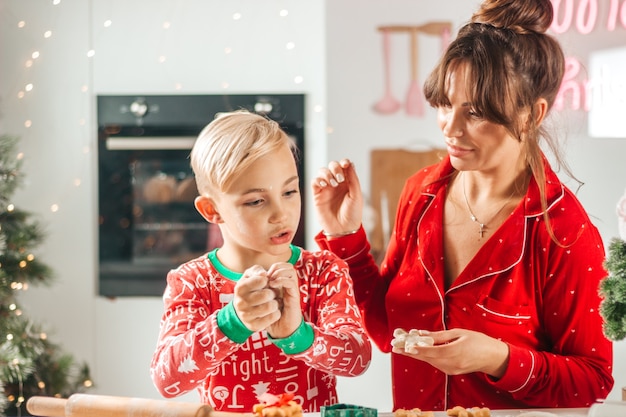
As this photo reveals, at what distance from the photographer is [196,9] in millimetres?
2256

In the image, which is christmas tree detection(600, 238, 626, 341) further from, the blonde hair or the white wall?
the white wall

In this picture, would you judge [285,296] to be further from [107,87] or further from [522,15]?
[107,87]

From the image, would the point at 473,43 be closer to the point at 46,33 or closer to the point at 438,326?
the point at 438,326

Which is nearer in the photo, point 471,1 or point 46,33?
point 471,1

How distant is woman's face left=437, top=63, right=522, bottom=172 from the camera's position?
1252 millimetres

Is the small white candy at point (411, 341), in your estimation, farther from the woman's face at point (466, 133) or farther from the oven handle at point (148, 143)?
the oven handle at point (148, 143)

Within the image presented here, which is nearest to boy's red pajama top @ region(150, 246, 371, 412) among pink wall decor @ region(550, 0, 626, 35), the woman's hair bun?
the woman's hair bun

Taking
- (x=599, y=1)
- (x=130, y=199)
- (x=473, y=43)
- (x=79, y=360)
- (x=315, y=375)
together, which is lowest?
(x=79, y=360)

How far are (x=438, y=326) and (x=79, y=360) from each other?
136 cm

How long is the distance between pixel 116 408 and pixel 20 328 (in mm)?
1338

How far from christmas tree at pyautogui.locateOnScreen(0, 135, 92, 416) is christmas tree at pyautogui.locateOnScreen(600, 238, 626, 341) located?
1.57 metres

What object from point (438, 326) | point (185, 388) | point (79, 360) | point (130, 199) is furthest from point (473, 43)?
point (79, 360)

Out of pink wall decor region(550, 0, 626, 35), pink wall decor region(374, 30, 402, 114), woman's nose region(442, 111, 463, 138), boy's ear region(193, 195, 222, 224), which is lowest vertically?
boy's ear region(193, 195, 222, 224)

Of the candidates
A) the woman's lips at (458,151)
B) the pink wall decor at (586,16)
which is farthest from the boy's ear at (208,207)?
the pink wall decor at (586,16)
